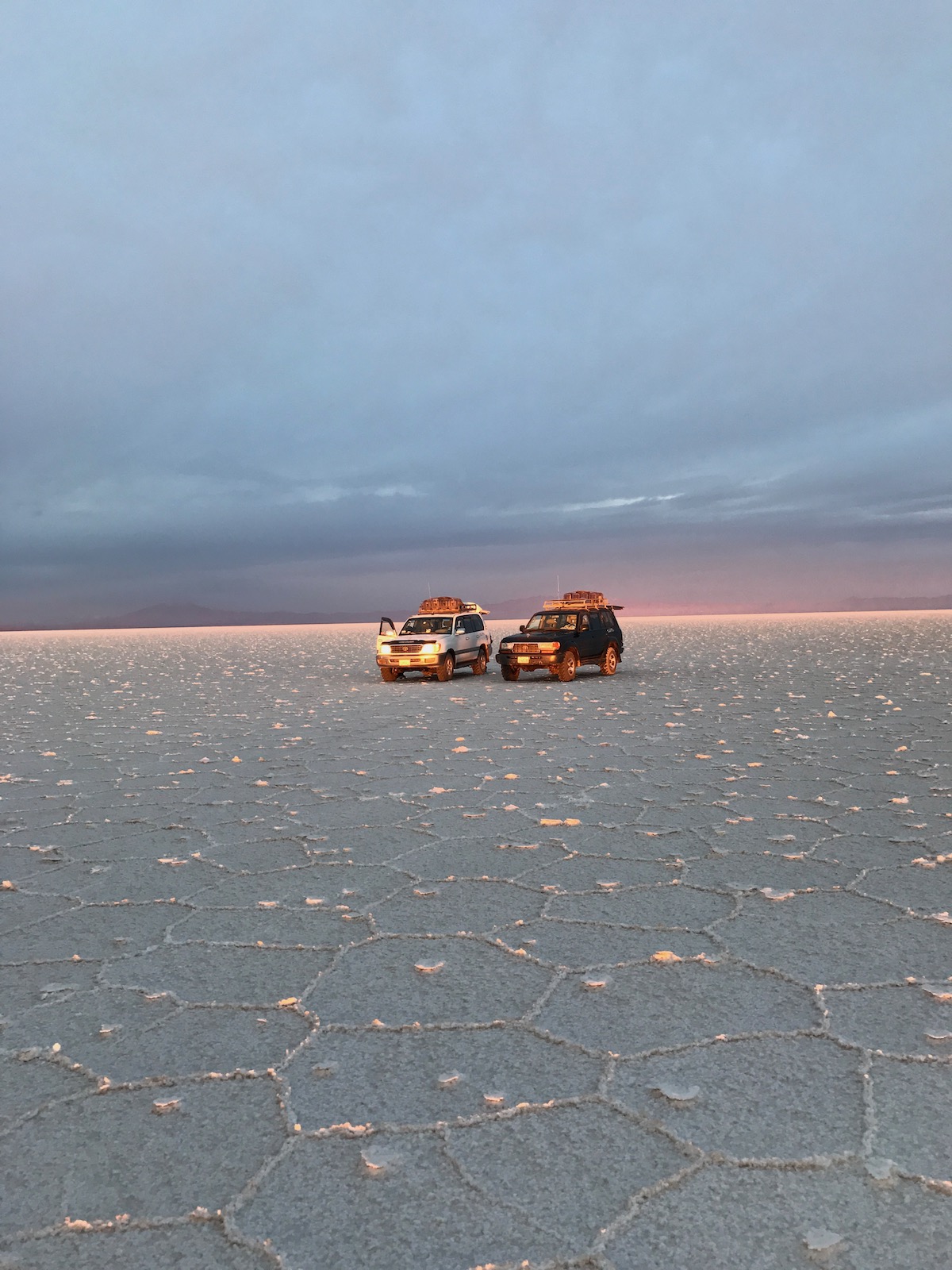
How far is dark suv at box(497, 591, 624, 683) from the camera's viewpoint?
1992 cm

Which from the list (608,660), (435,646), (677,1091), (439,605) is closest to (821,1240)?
(677,1091)

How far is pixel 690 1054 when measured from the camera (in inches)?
130

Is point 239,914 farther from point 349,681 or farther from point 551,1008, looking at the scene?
point 349,681

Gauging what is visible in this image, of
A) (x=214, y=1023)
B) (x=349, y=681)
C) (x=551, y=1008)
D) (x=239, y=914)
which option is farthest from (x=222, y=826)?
(x=349, y=681)

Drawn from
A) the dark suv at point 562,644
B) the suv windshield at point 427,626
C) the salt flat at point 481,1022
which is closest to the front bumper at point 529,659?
the dark suv at point 562,644

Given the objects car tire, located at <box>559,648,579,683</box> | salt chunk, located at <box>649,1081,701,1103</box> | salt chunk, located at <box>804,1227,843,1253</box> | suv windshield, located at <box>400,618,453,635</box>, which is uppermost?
suv windshield, located at <box>400,618,453,635</box>

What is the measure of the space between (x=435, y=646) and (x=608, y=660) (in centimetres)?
457

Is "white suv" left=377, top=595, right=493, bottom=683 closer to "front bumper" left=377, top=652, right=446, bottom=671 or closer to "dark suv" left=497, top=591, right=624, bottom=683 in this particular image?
"front bumper" left=377, top=652, right=446, bottom=671

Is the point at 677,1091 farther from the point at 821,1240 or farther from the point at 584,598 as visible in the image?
the point at 584,598

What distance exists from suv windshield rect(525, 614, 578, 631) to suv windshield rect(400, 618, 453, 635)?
2.12m

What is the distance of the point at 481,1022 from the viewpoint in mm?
3613

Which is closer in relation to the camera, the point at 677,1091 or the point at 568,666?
the point at 677,1091

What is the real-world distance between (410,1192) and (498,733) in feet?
31.0

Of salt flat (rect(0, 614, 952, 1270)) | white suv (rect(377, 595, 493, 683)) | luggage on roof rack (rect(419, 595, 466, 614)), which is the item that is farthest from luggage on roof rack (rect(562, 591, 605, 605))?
salt flat (rect(0, 614, 952, 1270))
